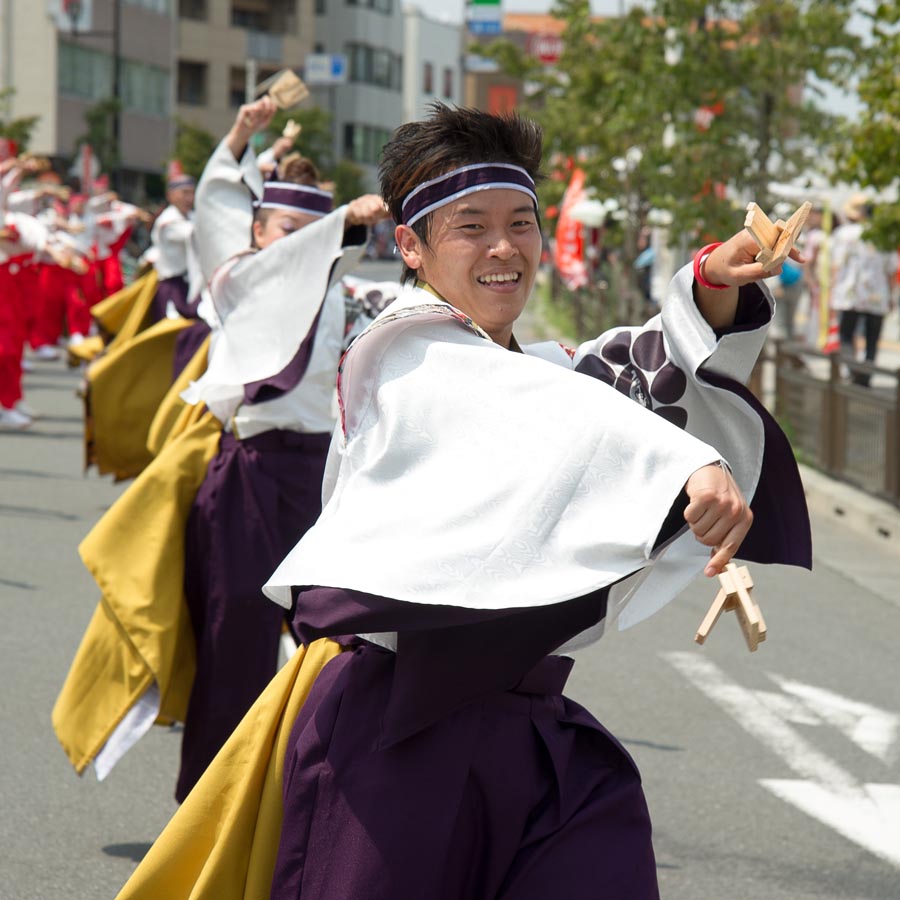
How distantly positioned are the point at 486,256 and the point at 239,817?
1.01 m

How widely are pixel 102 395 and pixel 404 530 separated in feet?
18.7

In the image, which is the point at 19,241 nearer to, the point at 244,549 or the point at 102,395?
the point at 102,395

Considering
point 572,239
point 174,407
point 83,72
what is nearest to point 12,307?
point 174,407

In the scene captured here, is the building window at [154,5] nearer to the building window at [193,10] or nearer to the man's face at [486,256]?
the building window at [193,10]

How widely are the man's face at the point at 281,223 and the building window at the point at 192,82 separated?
62933 millimetres

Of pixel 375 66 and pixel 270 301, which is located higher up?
pixel 375 66

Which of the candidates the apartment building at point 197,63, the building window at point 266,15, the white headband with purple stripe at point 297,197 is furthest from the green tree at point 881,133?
the building window at point 266,15

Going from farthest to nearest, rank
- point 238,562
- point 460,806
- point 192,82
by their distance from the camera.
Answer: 1. point 192,82
2. point 238,562
3. point 460,806

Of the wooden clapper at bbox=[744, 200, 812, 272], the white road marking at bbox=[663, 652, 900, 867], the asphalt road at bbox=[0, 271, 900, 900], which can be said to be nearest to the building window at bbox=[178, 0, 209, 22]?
the asphalt road at bbox=[0, 271, 900, 900]

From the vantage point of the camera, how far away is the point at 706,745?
19.8 feet

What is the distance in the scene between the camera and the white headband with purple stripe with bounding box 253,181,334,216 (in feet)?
17.4

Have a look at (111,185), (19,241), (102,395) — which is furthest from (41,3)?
(102,395)

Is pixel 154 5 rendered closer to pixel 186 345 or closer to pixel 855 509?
pixel 855 509

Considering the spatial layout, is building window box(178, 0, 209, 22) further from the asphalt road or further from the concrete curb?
the asphalt road
